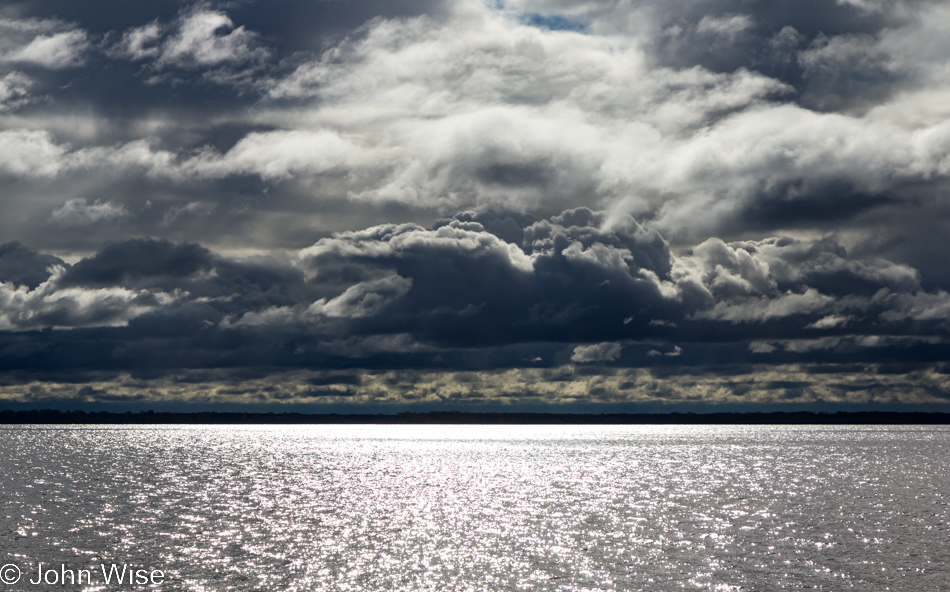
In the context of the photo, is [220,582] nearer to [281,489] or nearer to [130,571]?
[130,571]

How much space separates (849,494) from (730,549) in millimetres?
62953

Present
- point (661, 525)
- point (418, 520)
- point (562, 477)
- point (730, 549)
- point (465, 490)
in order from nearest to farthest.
Result: point (730, 549)
point (661, 525)
point (418, 520)
point (465, 490)
point (562, 477)

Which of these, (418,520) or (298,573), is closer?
(298,573)

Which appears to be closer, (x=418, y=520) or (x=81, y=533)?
(x=81, y=533)

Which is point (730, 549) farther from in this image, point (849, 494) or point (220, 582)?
point (849, 494)

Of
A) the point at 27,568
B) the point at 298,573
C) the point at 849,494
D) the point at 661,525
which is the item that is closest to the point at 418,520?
the point at 661,525

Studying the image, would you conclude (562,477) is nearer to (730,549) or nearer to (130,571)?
(730,549)

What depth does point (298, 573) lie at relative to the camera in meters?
60.7

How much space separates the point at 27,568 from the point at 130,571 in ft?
26.0

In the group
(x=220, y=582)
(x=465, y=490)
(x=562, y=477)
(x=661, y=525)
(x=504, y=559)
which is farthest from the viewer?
(x=562, y=477)

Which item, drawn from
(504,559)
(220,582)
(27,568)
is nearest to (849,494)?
(504,559)

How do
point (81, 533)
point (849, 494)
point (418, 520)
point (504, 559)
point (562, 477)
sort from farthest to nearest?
1. point (562, 477)
2. point (849, 494)
3. point (418, 520)
4. point (81, 533)
5. point (504, 559)

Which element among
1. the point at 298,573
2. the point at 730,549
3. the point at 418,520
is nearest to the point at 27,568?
the point at 298,573

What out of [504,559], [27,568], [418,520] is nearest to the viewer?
[27,568]
